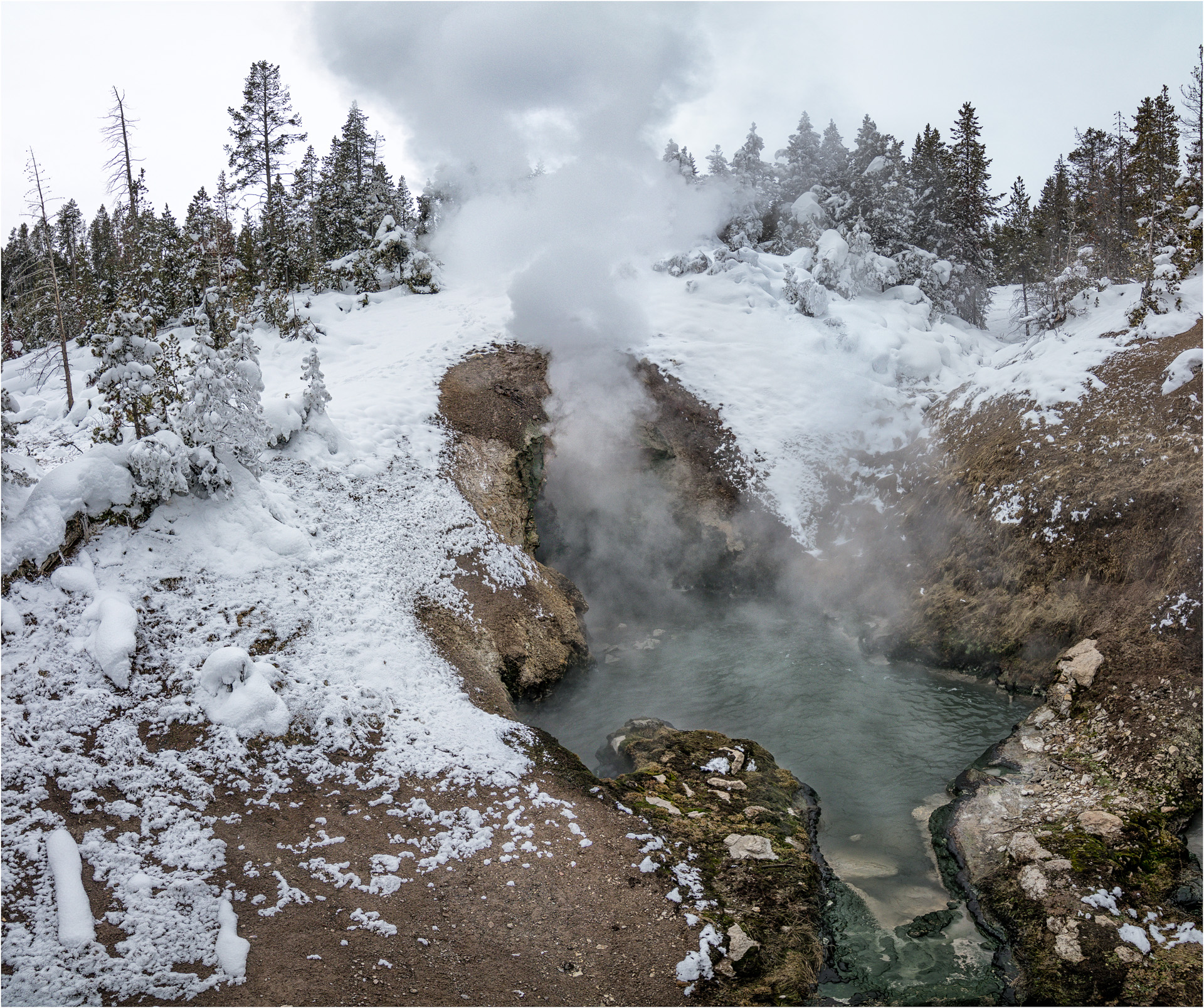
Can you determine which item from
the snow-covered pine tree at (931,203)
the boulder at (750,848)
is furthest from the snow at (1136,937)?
the snow-covered pine tree at (931,203)

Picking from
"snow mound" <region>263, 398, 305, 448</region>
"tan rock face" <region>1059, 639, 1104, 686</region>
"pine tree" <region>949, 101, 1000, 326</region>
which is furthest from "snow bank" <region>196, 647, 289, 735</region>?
"pine tree" <region>949, 101, 1000, 326</region>

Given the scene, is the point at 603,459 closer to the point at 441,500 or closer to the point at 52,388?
the point at 441,500

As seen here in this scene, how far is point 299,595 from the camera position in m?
12.0

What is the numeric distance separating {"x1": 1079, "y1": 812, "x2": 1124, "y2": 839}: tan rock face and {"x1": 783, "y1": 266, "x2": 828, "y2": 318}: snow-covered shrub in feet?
64.0

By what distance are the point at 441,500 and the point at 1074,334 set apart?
16.7 m

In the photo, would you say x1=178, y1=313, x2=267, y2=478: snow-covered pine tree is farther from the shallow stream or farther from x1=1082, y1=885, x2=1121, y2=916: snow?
x1=1082, y1=885, x2=1121, y2=916: snow

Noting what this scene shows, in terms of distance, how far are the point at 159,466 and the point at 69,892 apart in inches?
260

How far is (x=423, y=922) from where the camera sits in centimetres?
784

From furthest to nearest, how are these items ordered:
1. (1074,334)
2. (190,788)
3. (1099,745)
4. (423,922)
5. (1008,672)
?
(1074,334)
(1008,672)
(1099,745)
(190,788)
(423,922)

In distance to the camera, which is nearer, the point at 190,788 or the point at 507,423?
the point at 190,788

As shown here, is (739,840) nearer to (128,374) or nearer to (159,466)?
(159,466)

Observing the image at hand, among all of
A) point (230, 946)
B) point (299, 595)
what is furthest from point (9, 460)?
point (230, 946)

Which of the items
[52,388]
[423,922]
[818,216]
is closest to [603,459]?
[423,922]

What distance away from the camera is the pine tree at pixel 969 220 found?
31.9 m
